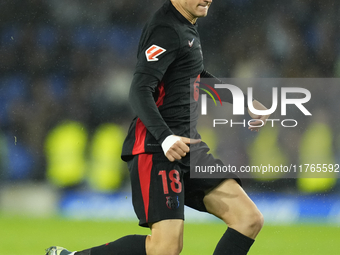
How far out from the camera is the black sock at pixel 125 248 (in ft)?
6.47

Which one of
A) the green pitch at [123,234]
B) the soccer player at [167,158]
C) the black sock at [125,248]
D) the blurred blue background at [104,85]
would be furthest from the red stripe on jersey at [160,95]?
Result: the blurred blue background at [104,85]

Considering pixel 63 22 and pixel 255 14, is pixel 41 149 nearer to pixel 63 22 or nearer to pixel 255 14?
pixel 63 22

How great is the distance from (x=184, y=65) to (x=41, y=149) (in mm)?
2851

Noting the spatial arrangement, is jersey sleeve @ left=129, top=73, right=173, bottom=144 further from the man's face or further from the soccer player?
the man's face

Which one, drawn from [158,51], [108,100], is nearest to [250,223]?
[158,51]

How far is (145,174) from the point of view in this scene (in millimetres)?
1974

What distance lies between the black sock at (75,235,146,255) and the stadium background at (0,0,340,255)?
218cm

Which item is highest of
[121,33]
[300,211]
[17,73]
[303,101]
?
[121,33]

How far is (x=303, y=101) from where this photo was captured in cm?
512

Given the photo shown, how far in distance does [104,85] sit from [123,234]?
162 centimetres

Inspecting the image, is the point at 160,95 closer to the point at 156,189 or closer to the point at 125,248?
the point at 156,189

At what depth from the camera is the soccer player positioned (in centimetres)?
189

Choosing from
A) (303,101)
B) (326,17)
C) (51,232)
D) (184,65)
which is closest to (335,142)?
(303,101)

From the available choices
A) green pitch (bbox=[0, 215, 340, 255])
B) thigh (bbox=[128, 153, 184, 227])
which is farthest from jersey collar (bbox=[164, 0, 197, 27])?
green pitch (bbox=[0, 215, 340, 255])
